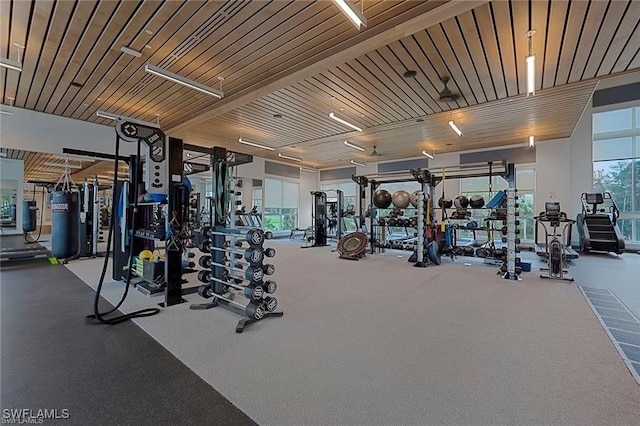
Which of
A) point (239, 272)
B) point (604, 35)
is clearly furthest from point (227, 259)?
point (604, 35)

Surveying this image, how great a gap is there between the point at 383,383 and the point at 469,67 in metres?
5.34

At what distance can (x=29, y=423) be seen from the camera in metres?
1.64

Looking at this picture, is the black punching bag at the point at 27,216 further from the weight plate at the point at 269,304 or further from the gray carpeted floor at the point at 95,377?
the weight plate at the point at 269,304

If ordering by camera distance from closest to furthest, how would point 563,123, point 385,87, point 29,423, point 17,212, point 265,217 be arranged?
A: point 29,423 → point 385,87 → point 563,123 → point 17,212 → point 265,217

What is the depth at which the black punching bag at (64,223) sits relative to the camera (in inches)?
248

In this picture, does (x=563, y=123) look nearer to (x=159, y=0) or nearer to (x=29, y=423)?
(x=159, y=0)

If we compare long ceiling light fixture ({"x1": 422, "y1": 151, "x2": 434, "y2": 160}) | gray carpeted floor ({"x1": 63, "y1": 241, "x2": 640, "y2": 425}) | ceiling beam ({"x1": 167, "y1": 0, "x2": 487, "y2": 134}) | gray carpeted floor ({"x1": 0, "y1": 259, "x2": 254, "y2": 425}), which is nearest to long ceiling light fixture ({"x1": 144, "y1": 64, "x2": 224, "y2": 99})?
ceiling beam ({"x1": 167, "y1": 0, "x2": 487, "y2": 134})

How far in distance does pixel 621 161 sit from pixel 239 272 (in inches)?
485

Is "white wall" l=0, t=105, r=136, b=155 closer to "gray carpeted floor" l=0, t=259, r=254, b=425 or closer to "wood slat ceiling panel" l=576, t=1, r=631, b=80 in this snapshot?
"gray carpeted floor" l=0, t=259, r=254, b=425

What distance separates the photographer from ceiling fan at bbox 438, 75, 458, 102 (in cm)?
548

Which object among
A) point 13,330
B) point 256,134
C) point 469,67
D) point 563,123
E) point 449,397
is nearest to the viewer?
point 449,397

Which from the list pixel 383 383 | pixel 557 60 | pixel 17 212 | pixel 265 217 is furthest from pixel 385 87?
pixel 17 212

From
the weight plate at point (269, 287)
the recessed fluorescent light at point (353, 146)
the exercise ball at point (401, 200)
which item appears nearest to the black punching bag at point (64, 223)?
the weight plate at point (269, 287)

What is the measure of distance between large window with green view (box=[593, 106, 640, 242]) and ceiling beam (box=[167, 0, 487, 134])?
9494mm
